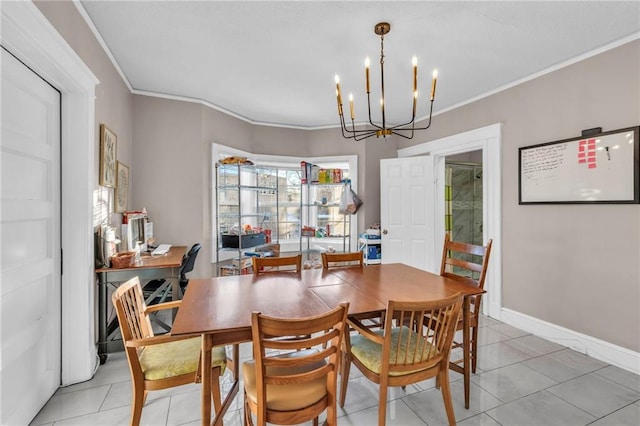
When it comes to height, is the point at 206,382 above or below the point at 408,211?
below

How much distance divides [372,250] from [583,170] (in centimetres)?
254

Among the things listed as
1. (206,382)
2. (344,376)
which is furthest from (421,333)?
(206,382)

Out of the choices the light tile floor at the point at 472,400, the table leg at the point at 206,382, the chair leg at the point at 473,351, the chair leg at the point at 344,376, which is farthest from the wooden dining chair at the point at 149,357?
the chair leg at the point at 473,351

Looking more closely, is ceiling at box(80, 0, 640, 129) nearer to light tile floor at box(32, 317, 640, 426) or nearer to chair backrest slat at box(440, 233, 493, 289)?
chair backrest slat at box(440, 233, 493, 289)

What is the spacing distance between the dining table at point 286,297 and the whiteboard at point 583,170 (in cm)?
145

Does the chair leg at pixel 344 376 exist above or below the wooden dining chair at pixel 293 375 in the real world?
below

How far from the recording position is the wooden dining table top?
138cm

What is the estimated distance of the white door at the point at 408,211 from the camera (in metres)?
4.03

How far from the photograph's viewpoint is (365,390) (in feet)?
6.78

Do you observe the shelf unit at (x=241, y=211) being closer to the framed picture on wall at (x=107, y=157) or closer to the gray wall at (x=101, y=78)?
the gray wall at (x=101, y=78)

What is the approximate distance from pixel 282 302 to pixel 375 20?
6.49 feet

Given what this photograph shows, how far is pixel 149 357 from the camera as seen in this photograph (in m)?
1.61

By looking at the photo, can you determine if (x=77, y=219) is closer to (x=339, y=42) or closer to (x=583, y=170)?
(x=339, y=42)

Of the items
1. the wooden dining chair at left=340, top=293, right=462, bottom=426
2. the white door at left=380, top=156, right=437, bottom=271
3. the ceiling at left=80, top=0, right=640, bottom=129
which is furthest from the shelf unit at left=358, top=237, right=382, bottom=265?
the wooden dining chair at left=340, top=293, right=462, bottom=426
